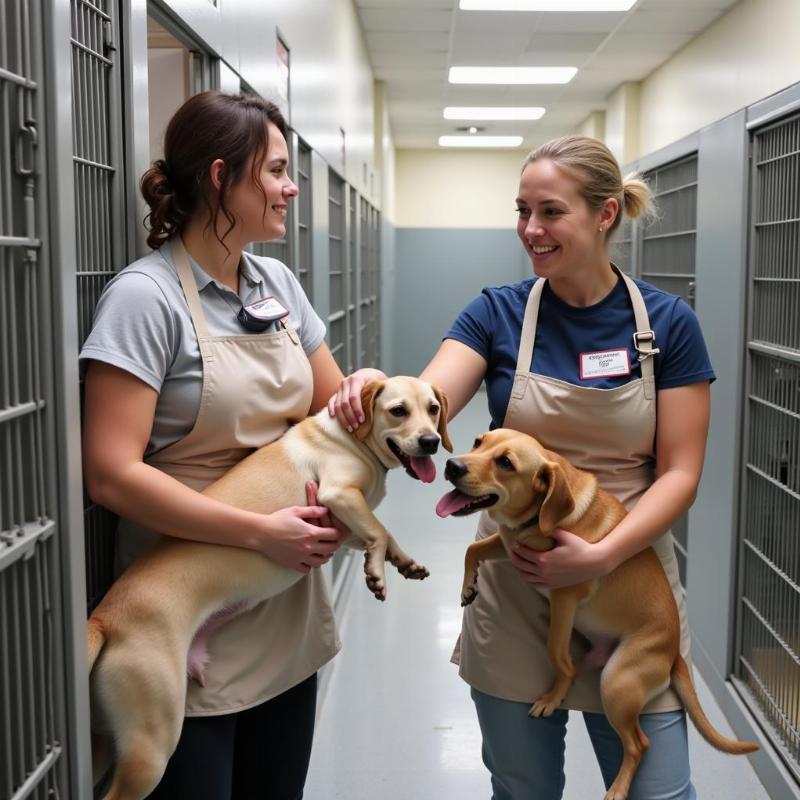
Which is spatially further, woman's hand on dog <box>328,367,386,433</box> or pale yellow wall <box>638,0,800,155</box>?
pale yellow wall <box>638,0,800,155</box>

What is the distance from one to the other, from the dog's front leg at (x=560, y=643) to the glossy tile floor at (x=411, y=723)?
142cm

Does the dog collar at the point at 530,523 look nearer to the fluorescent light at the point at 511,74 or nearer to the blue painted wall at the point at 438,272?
the fluorescent light at the point at 511,74

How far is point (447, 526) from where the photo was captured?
6.44 meters

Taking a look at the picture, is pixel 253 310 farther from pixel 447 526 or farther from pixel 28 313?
pixel 447 526

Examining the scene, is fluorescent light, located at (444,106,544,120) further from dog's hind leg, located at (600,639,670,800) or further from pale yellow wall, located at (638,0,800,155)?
dog's hind leg, located at (600,639,670,800)

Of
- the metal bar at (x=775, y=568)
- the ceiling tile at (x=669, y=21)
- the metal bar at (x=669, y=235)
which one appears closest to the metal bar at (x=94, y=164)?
the metal bar at (x=775, y=568)

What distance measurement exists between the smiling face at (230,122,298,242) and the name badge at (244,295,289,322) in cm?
12

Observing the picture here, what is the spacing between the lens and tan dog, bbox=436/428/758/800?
1.76 m

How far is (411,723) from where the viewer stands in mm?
3596

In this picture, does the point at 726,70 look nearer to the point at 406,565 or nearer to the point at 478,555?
the point at 478,555

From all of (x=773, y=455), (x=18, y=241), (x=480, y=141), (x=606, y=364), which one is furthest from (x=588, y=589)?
(x=480, y=141)

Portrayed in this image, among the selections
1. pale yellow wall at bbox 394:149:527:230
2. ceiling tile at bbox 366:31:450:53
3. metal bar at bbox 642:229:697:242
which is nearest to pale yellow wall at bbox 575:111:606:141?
pale yellow wall at bbox 394:149:527:230

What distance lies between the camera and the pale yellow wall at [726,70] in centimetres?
581

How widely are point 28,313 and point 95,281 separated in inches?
19.2
